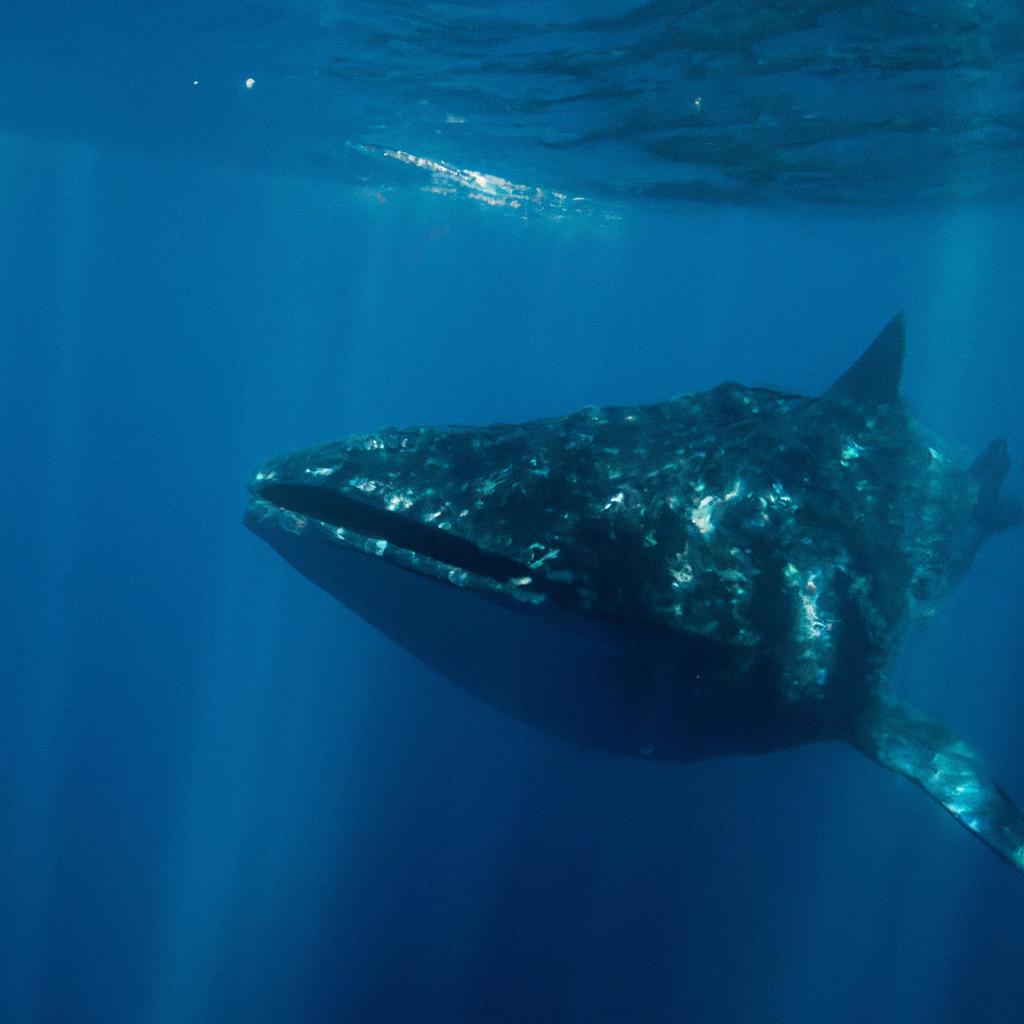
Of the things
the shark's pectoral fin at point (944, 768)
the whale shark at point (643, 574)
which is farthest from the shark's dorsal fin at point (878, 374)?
the shark's pectoral fin at point (944, 768)

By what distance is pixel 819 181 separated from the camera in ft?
85.1

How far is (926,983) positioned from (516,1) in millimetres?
16887

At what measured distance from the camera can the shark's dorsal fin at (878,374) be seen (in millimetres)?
10727

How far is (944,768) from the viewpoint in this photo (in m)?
6.96

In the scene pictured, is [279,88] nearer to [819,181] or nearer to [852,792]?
[819,181]

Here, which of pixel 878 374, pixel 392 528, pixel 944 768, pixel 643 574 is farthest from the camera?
pixel 878 374

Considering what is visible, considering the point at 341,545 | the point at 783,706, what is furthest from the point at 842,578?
the point at 341,545

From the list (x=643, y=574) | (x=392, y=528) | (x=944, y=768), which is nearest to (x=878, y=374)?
(x=944, y=768)

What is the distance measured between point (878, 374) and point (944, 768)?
5741 mm

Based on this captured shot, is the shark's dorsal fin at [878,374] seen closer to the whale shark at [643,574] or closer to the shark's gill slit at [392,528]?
the whale shark at [643,574]

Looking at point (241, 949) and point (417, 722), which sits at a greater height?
point (417, 722)

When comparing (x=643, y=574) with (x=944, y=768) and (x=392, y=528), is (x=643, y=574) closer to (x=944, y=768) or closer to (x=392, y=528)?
(x=392, y=528)

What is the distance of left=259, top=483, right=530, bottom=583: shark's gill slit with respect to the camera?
238 inches

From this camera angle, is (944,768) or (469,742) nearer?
(944,768)
